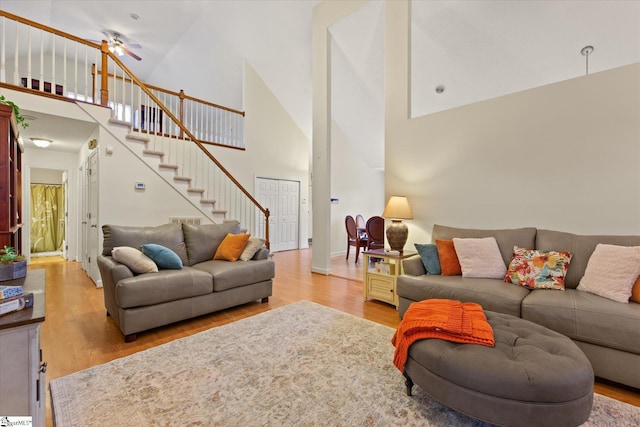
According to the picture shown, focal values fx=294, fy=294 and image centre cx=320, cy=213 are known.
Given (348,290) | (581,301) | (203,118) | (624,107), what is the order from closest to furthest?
(581,301) < (624,107) < (348,290) < (203,118)

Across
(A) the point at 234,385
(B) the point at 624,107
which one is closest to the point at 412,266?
(A) the point at 234,385

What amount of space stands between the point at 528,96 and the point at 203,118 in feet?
19.2

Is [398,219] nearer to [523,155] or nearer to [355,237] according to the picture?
[523,155]

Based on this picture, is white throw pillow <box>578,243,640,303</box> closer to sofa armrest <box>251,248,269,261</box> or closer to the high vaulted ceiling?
the high vaulted ceiling

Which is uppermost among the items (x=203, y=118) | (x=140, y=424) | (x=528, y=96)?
(x=203, y=118)

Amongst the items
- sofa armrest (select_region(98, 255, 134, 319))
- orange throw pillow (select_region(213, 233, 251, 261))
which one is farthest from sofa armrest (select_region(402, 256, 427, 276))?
sofa armrest (select_region(98, 255, 134, 319))

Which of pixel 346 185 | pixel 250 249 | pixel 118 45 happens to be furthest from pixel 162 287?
pixel 118 45

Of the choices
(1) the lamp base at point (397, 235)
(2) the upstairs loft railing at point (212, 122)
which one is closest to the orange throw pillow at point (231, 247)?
(1) the lamp base at point (397, 235)

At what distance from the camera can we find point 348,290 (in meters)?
4.01

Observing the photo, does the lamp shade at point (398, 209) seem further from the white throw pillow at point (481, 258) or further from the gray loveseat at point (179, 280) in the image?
the gray loveseat at point (179, 280)

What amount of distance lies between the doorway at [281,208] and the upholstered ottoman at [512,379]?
19.4 ft

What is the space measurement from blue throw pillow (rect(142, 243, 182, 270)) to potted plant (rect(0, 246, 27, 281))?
1.22 metres

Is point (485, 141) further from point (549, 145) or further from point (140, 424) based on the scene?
point (140, 424)

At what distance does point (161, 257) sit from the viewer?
9.56ft
